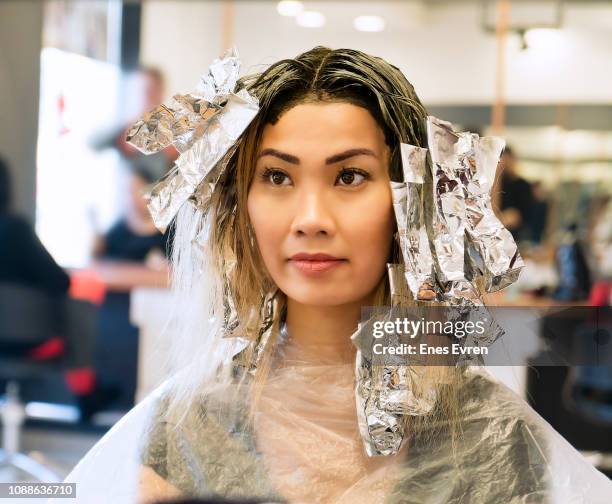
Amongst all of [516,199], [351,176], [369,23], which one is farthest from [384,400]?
[369,23]

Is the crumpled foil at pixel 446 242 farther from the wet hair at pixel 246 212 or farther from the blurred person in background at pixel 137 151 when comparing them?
the blurred person in background at pixel 137 151

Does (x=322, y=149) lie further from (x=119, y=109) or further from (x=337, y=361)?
(x=119, y=109)

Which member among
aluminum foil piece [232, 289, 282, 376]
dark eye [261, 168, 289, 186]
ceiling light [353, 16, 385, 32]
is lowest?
aluminum foil piece [232, 289, 282, 376]

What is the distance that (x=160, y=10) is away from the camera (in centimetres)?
391

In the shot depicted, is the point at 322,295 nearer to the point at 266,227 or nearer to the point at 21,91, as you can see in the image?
the point at 266,227

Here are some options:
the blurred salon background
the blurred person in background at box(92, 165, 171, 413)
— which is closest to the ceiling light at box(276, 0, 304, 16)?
the blurred salon background

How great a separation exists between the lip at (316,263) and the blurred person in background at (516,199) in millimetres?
1034

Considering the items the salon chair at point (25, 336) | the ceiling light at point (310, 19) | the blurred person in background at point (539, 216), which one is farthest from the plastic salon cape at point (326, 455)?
the ceiling light at point (310, 19)

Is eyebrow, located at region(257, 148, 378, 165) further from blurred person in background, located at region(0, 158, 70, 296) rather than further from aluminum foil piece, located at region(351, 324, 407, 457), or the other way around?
blurred person in background, located at region(0, 158, 70, 296)

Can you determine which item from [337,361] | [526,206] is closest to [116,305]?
[526,206]

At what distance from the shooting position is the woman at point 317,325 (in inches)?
37.4

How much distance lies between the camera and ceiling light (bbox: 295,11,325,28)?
3.63 metres

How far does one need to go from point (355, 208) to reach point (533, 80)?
2791 millimetres

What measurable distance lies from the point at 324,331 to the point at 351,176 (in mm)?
200
